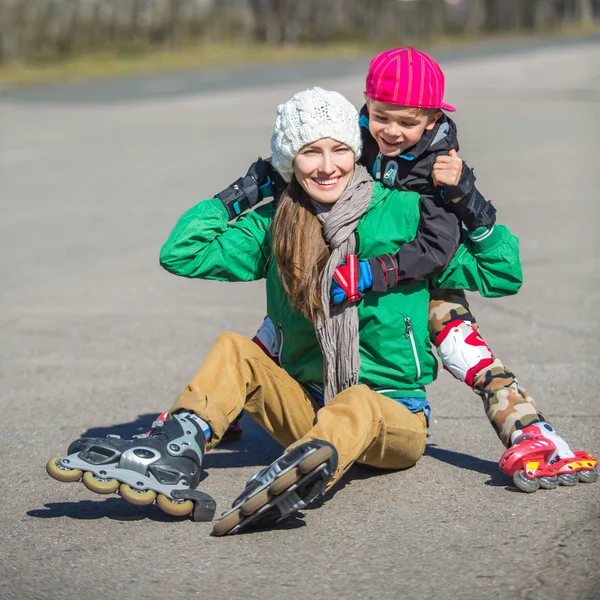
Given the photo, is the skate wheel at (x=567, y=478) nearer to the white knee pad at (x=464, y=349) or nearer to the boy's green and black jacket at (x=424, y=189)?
the white knee pad at (x=464, y=349)

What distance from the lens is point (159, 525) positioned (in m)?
3.83

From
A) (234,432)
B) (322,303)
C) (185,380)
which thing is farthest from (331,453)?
(185,380)

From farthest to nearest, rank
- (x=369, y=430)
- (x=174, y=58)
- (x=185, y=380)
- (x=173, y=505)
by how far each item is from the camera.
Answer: (x=174, y=58) < (x=185, y=380) < (x=369, y=430) < (x=173, y=505)

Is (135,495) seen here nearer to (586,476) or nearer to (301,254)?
(301,254)

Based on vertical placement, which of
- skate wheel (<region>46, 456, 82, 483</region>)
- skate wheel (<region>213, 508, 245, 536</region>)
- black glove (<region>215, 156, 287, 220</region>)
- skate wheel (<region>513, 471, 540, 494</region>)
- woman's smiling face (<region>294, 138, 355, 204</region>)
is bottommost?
skate wheel (<region>513, 471, 540, 494</region>)

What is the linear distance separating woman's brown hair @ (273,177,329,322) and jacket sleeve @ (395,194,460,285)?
0.87 feet

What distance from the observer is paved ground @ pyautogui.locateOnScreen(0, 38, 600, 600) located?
Answer: 3445 mm

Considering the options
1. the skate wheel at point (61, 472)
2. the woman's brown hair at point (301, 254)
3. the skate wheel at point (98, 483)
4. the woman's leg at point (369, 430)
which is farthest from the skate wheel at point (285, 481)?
the woman's brown hair at point (301, 254)

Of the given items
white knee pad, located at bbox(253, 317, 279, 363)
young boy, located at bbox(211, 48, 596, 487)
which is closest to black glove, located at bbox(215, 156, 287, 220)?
young boy, located at bbox(211, 48, 596, 487)

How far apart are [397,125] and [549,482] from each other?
1272 millimetres

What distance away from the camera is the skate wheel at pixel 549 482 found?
4023 mm

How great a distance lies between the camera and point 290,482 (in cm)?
345

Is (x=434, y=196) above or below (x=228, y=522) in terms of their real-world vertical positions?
above

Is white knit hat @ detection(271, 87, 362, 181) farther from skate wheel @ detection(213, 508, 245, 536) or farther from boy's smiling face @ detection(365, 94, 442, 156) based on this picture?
skate wheel @ detection(213, 508, 245, 536)
